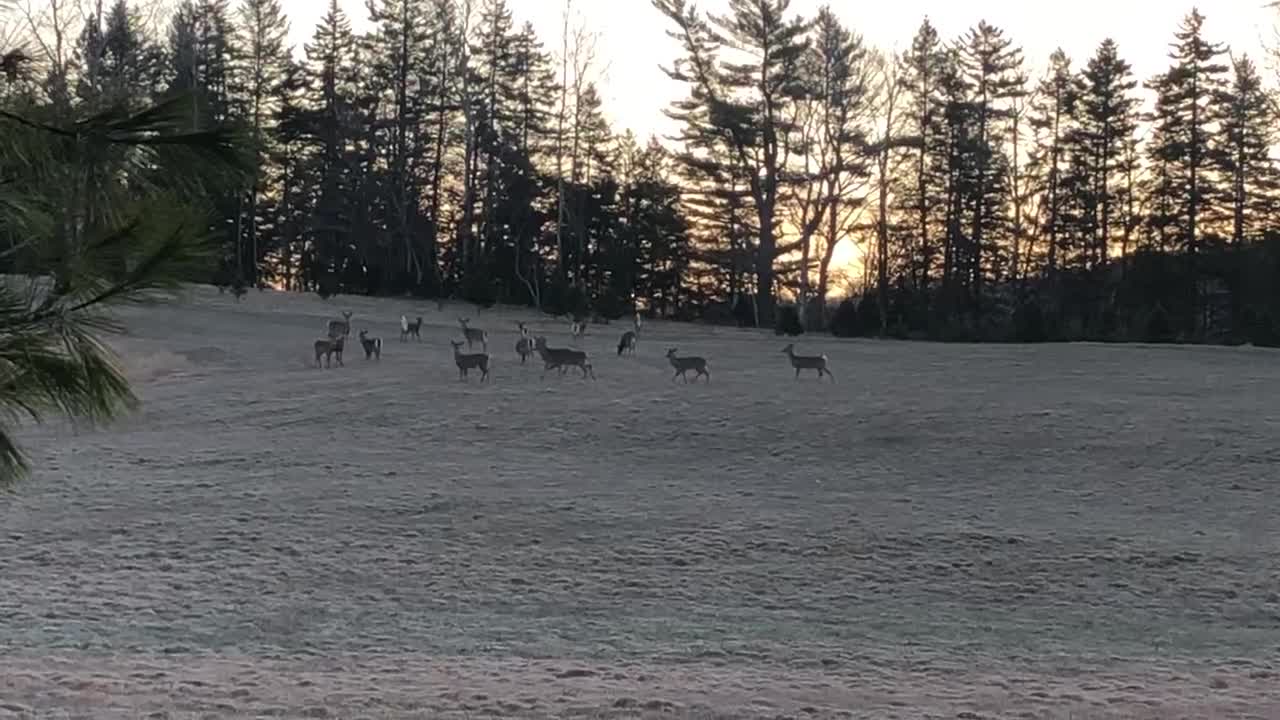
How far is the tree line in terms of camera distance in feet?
160

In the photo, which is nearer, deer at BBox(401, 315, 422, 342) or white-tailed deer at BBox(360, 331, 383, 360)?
white-tailed deer at BBox(360, 331, 383, 360)

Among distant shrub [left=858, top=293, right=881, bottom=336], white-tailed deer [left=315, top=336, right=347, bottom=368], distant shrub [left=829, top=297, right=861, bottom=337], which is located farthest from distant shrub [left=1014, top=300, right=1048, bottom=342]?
white-tailed deer [left=315, top=336, right=347, bottom=368]

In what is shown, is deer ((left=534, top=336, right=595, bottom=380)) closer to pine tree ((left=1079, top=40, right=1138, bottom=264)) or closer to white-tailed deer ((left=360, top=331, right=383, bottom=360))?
white-tailed deer ((left=360, top=331, right=383, bottom=360))

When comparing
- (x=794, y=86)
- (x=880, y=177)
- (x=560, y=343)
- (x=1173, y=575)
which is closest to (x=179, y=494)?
(x=1173, y=575)

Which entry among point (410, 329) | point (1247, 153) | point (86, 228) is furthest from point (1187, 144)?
point (86, 228)

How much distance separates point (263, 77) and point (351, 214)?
890 centimetres

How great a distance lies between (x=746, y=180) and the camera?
168 ft

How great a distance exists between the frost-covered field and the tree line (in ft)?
87.4

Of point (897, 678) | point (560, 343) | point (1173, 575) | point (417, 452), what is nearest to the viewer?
point (897, 678)

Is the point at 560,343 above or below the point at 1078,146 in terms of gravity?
below

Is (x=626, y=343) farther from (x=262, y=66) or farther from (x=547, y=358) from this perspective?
(x=262, y=66)

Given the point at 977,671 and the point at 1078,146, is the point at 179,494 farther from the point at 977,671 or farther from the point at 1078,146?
the point at 1078,146

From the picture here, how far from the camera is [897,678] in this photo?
762cm

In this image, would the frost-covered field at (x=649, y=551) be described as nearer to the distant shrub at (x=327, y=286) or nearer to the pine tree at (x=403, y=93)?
the distant shrub at (x=327, y=286)
